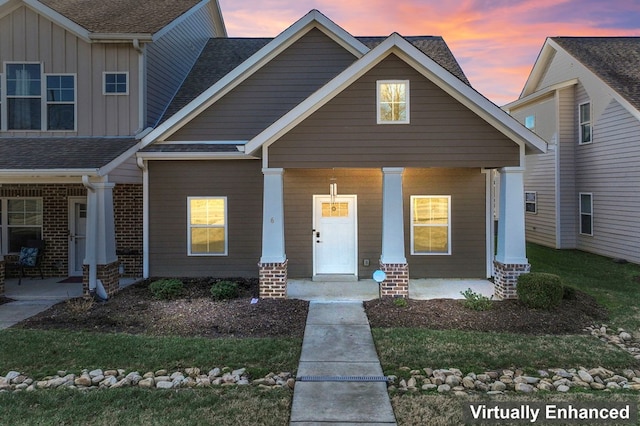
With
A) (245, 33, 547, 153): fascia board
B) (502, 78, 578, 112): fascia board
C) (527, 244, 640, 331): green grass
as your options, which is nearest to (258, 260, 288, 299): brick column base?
(245, 33, 547, 153): fascia board

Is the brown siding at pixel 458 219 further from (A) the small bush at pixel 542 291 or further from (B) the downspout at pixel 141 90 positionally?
(B) the downspout at pixel 141 90

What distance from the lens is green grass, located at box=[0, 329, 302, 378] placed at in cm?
Answer: 520

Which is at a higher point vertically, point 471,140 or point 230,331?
point 471,140

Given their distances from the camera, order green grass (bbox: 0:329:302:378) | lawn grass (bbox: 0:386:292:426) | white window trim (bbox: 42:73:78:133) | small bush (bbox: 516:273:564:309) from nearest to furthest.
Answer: lawn grass (bbox: 0:386:292:426)
green grass (bbox: 0:329:302:378)
small bush (bbox: 516:273:564:309)
white window trim (bbox: 42:73:78:133)

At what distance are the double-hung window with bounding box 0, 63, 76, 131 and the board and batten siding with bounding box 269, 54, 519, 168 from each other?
633cm

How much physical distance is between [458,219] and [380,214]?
199 centimetres

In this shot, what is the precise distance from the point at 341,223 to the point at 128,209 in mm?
5649

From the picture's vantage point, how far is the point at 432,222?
10102 millimetres

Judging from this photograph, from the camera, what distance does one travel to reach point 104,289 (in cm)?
845

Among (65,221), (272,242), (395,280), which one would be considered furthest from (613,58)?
(65,221)

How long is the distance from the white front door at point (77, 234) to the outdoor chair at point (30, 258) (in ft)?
2.33

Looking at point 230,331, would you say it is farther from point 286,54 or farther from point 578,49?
point 578,49

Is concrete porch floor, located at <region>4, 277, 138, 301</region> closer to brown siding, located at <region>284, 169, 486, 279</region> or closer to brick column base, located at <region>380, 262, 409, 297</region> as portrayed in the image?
brown siding, located at <region>284, 169, 486, 279</region>

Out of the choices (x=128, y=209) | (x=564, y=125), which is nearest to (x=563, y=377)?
(x=128, y=209)
